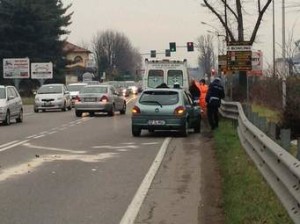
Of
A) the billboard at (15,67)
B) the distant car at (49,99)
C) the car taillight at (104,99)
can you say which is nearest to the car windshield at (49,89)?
the distant car at (49,99)

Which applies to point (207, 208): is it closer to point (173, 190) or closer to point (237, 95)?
point (173, 190)

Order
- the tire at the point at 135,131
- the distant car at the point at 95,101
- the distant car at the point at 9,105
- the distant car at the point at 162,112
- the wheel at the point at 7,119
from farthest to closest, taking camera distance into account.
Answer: the distant car at the point at 95,101
the wheel at the point at 7,119
the distant car at the point at 9,105
the tire at the point at 135,131
the distant car at the point at 162,112

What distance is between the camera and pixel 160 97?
19875mm

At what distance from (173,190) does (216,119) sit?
38.5 feet

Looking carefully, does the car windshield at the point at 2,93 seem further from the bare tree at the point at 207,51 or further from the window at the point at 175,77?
the bare tree at the point at 207,51

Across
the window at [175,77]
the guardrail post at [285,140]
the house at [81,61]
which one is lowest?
the guardrail post at [285,140]

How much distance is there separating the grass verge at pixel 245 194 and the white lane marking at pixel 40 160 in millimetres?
2552

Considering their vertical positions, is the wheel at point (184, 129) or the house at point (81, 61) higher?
the house at point (81, 61)

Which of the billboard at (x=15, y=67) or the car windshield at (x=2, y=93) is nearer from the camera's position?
the car windshield at (x=2, y=93)

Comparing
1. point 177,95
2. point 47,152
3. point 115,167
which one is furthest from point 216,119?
point 115,167

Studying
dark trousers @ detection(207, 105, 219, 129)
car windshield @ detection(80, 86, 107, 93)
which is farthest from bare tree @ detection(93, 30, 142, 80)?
dark trousers @ detection(207, 105, 219, 129)

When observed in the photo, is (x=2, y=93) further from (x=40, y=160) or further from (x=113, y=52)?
(x=113, y=52)

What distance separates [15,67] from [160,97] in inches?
1954

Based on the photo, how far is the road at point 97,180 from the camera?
8109mm
